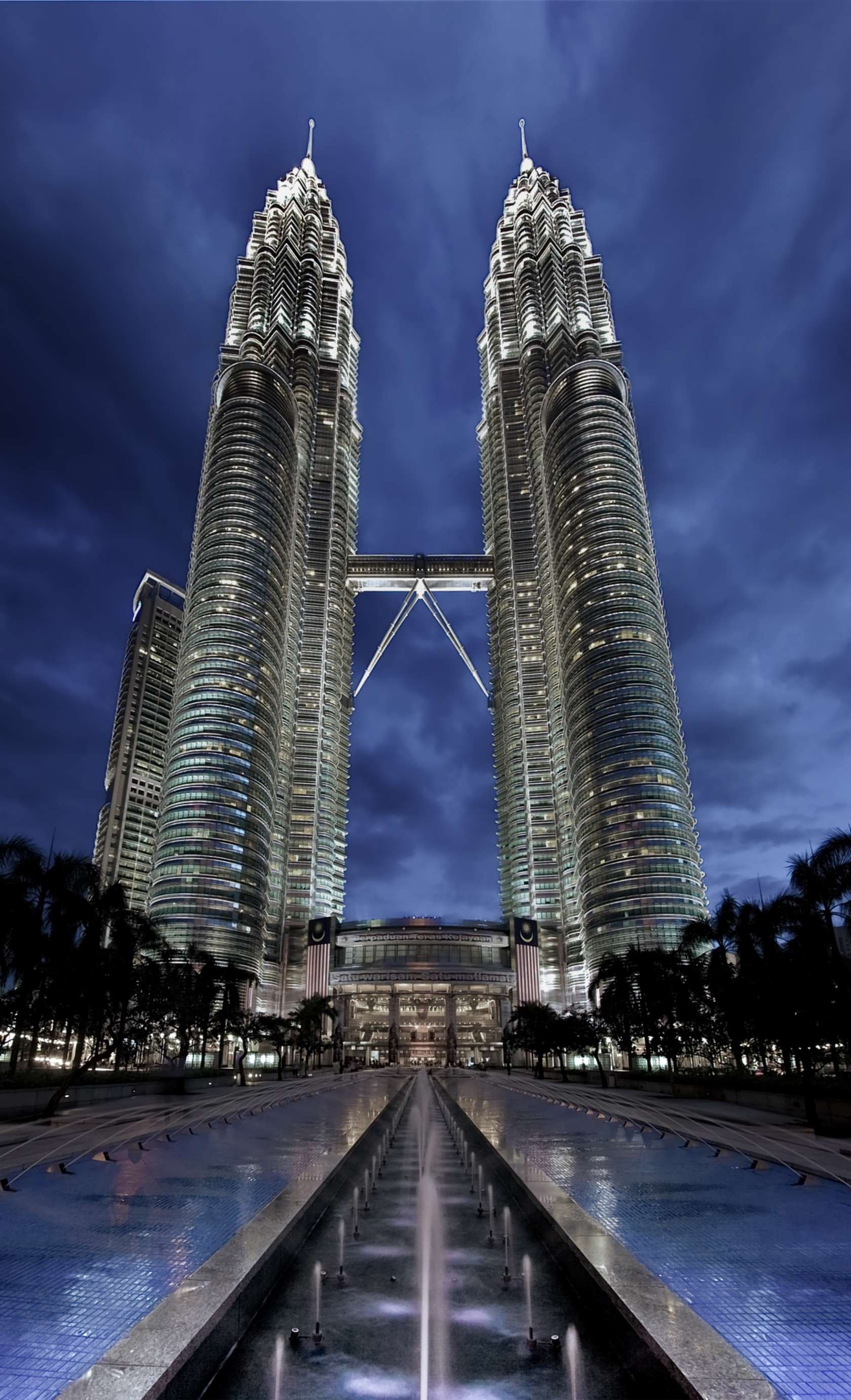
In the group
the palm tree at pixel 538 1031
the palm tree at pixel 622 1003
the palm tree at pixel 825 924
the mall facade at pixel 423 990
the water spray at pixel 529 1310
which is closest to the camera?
the water spray at pixel 529 1310

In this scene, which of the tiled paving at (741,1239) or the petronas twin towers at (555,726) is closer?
the tiled paving at (741,1239)

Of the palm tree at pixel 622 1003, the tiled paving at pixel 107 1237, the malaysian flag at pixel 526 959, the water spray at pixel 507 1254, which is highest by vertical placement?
the malaysian flag at pixel 526 959

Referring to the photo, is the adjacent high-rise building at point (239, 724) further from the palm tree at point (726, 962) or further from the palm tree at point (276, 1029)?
the palm tree at point (726, 962)

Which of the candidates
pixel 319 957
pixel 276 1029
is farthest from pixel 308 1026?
pixel 319 957

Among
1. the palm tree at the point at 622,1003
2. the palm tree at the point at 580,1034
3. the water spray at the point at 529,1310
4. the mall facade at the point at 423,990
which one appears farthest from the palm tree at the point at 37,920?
the mall facade at the point at 423,990

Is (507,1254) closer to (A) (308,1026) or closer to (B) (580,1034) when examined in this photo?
(B) (580,1034)

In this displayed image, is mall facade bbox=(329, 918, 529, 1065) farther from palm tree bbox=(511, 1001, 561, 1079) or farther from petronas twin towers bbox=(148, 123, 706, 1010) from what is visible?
palm tree bbox=(511, 1001, 561, 1079)

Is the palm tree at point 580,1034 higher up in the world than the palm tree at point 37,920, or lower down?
lower down

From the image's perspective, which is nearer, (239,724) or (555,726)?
(239,724)
